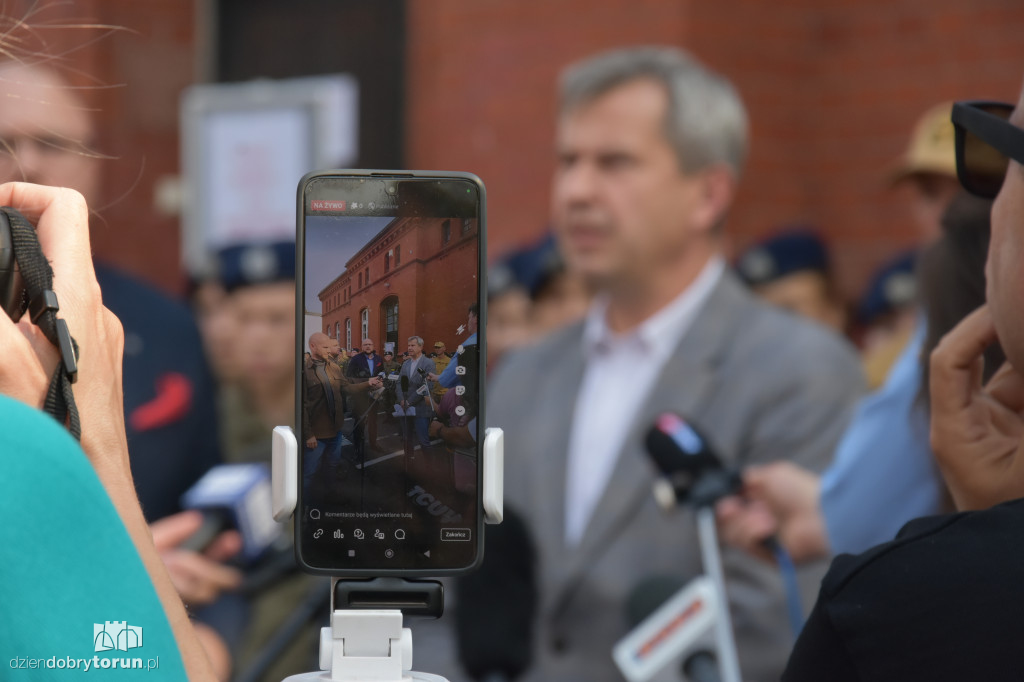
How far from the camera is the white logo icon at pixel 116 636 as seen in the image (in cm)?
97

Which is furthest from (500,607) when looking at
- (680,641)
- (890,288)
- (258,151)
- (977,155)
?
(258,151)

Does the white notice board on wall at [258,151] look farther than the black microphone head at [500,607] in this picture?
A: Yes

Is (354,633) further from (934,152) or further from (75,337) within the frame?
(934,152)

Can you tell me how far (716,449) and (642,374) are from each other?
1.43 feet

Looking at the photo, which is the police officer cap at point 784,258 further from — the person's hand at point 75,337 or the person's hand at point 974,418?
the person's hand at point 75,337

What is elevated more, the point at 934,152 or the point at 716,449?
the point at 934,152

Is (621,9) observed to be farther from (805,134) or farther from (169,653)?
(169,653)

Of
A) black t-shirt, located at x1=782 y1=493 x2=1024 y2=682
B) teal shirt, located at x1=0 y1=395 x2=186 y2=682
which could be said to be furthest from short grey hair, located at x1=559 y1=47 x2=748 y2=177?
teal shirt, located at x1=0 y1=395 x2=186 y2=682

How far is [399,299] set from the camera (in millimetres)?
1191

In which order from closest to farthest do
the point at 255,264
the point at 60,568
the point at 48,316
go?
the point at 60,568 < the point at 48,316 < the point at 255,264

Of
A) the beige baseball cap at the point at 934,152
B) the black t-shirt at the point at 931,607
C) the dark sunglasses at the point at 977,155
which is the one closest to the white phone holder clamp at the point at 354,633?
the black t-shirt at the point at 931,607

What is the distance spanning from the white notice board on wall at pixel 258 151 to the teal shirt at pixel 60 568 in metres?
4.45

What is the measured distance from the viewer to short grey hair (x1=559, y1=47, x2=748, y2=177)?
11.5ft

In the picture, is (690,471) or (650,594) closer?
(690,471)
